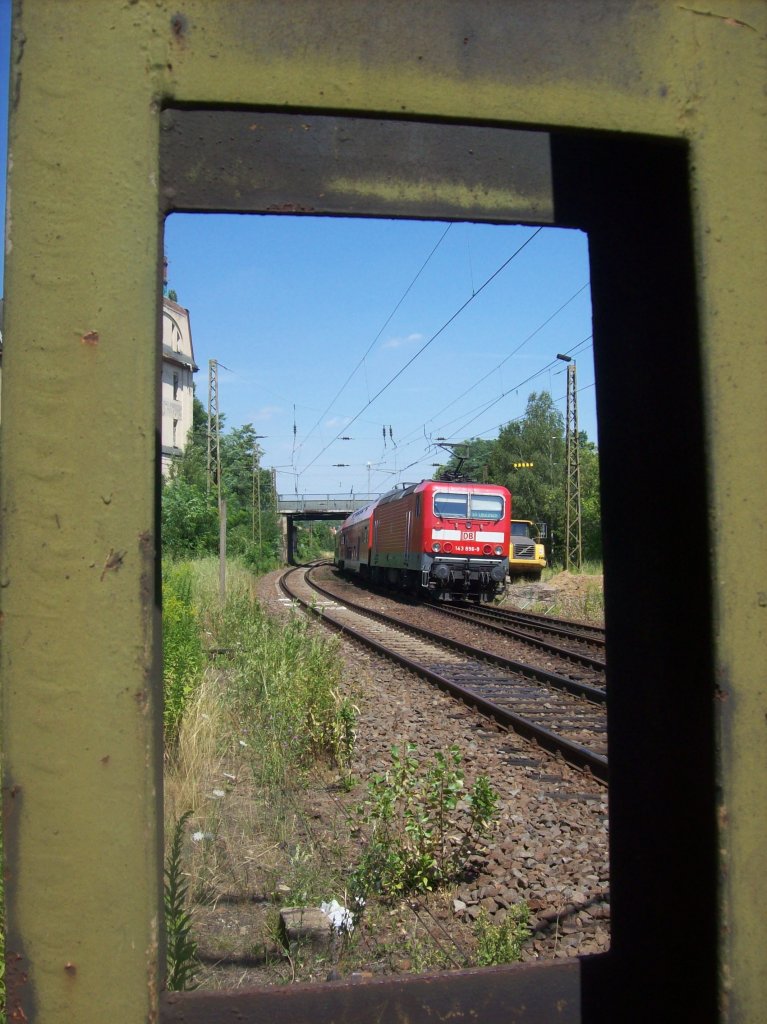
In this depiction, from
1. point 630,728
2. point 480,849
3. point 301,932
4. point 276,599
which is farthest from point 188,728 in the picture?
point 276,599

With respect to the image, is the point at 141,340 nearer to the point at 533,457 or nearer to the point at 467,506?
the point at 467,506

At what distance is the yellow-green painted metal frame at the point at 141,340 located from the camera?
1.29m

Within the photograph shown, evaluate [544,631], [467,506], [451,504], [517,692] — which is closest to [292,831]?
[517,692]

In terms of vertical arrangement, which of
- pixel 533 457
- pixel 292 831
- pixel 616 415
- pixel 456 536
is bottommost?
pixel 292 831

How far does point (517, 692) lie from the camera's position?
9172mm

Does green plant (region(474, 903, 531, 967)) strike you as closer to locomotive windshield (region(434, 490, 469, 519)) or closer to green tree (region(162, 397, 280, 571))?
green tree (region(162, 397, 280, 571))

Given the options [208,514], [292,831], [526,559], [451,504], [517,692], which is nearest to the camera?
[292,831]

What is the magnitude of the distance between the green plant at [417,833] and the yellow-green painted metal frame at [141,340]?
102 inches

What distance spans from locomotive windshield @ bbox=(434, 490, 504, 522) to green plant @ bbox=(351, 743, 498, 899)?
16.2 metres

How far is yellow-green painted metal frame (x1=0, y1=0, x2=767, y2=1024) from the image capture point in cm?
129

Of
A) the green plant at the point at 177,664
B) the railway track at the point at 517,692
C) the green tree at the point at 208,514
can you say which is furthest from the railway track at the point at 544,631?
the green tree at the point at 208,514

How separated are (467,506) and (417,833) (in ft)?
56.8

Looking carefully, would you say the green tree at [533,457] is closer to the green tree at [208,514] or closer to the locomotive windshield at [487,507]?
the green tree at [208,514]

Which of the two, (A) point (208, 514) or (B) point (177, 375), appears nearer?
(A) point (208, 514)
